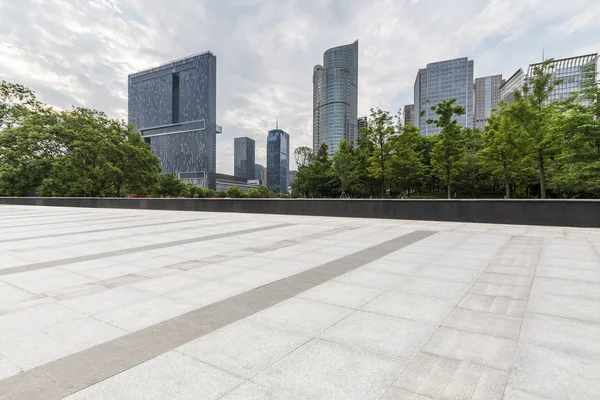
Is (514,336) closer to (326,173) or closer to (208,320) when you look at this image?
(208,320)

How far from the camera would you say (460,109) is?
1161 inches

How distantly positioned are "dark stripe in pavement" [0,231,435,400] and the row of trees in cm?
2540

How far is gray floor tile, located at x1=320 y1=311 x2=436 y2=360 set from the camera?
268 cm

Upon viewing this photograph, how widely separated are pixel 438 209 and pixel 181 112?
171730 millimetres

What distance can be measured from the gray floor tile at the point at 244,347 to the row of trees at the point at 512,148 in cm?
2587

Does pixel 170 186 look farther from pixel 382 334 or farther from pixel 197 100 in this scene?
pixel 197 100

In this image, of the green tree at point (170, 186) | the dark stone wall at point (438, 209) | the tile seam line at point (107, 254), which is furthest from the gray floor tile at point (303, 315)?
the green tree at point (170, 186)

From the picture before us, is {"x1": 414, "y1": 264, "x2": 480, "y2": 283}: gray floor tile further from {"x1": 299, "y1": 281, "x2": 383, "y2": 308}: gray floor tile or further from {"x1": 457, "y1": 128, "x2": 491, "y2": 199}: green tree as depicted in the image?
{"x1": 457, "y1": 128, "x2": 491, "y2": 199}: green tree

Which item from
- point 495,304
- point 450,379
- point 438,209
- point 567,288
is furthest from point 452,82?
point 450,379

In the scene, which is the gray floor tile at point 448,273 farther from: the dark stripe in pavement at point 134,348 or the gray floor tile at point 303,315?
the gray floor tile at point 303,315

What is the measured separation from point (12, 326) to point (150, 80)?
189 metres

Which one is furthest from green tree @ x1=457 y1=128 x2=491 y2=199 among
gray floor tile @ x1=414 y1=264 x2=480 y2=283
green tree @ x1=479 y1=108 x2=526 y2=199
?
gray floor tile @ x1=414 y1=264 x2=480 y2=283

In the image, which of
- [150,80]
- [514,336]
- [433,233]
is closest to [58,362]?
[514,336]

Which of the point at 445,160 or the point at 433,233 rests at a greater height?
the point at 445,160
